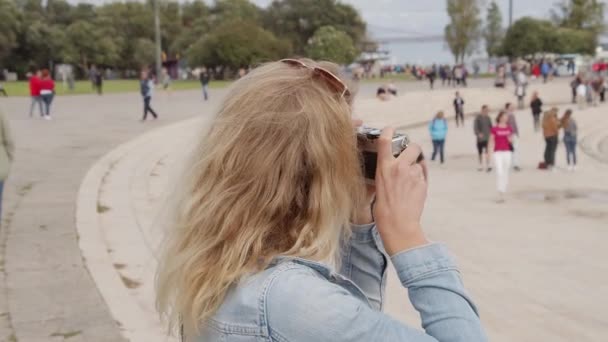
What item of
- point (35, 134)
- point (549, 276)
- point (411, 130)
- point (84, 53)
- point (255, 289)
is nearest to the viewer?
point (255, 289)

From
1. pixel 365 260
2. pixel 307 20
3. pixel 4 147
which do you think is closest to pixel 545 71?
pixel 307 20

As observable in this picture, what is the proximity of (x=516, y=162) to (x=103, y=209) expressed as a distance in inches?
583

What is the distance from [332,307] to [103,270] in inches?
205

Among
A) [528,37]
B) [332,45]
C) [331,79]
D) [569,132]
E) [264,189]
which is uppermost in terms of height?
[528,37]

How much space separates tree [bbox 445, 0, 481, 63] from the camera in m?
75.6

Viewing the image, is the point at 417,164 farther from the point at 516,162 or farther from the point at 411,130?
the point at 411,130

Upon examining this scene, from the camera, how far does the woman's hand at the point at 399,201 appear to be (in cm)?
141

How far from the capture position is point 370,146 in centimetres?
152

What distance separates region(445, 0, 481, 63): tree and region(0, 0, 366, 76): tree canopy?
10.1 meters

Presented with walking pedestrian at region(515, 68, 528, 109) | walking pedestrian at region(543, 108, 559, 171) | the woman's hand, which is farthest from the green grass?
the woman's hand

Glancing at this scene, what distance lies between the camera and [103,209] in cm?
891

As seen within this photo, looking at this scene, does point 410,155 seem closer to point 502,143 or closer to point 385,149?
point 385,149

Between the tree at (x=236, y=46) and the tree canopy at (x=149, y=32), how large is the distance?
8 cm

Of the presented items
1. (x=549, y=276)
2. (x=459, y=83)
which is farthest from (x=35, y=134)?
(x=459, y=83)
